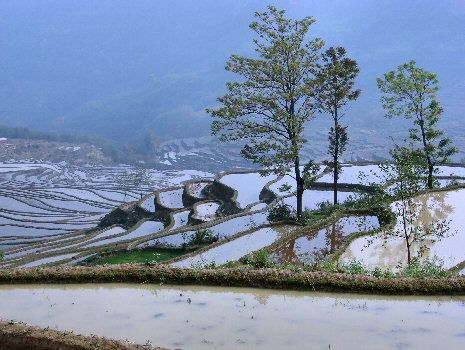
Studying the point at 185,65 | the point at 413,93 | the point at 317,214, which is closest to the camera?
the point at 317,214

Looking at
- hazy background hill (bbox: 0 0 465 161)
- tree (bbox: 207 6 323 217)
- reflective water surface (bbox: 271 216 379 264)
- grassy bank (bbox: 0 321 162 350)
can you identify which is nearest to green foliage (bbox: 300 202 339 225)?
tree (bbox: 207 6 323 217)

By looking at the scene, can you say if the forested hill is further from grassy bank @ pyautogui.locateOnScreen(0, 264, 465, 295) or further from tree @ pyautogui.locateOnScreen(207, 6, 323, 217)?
grassy bank @ pyautogui.locateOnScreen(0, 264, 465, 295)

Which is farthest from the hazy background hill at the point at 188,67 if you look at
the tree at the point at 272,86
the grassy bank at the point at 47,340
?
the grassy bank at the point at 47,340

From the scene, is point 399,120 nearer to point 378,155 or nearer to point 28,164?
point 378,155

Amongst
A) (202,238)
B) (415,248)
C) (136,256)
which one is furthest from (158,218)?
(415,248)

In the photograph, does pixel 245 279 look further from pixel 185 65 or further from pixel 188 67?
pixel 185 65

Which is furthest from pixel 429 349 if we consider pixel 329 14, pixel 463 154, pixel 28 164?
pixel 329 14
